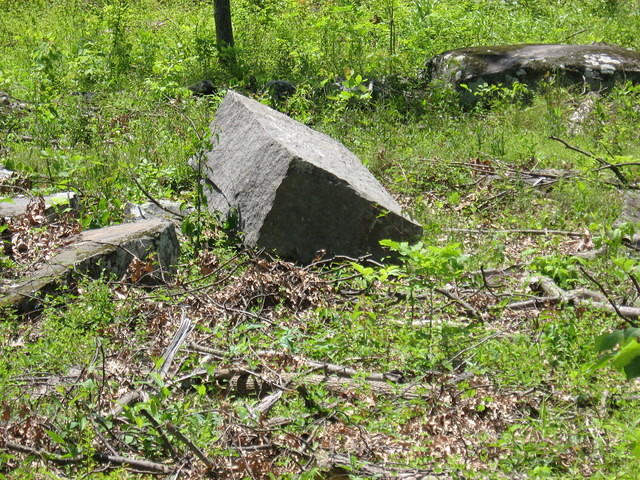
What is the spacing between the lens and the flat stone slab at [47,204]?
20.7 feet

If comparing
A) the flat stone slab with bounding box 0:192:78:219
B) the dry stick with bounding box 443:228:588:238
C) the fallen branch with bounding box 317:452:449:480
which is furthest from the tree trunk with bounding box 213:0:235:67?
the fallen branch with bounding box 317:452:449:480

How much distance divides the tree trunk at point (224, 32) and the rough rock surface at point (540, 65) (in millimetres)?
3059

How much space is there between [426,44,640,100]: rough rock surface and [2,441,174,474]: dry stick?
7.54 m

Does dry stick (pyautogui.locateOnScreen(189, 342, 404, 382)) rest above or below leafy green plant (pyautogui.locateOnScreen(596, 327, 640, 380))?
below

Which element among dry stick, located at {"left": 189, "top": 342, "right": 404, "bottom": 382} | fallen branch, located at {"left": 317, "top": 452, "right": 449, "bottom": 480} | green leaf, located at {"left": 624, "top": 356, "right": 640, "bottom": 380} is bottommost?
dry stick, located at {"left": 189, "top": 342, "right": 404, "bottom": 382}

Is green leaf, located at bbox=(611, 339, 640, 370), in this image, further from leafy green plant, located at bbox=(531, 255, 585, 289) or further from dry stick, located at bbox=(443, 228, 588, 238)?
dry stick, located at bbox=(443, 228, 588, 238)

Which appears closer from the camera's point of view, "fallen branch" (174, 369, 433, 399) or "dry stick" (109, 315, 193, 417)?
"dry stick" (109, 315, 193, 417)

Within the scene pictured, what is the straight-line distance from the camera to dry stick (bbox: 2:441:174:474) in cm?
359

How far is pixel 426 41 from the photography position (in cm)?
1147

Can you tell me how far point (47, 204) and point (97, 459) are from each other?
3.30 m

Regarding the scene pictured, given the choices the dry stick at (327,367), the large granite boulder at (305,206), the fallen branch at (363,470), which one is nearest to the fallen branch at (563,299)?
the large granite boulder at (305,206)

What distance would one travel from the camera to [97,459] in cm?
367

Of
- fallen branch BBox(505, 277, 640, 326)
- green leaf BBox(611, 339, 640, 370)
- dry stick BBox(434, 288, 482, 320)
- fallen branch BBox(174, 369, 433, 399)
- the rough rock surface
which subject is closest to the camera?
green leaf BBox(611, 339, 640, 370)

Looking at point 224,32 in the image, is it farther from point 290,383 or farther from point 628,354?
point 628,354
